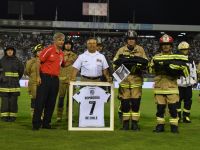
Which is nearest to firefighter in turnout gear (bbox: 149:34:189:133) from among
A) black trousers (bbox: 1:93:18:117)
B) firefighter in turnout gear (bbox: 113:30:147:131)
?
firefighter in turnout gear (bbox: 113:30:147:131)

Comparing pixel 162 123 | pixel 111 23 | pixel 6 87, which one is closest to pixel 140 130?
pixel 162 123

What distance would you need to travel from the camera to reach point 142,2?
53.8 metres

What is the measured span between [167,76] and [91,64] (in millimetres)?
1743

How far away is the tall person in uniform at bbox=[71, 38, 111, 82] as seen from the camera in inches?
440

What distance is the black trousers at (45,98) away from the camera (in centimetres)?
1098

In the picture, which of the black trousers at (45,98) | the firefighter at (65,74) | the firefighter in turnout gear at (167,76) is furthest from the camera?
the firefighter at (65,74)

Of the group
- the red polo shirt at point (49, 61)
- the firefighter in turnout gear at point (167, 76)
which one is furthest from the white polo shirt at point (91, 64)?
→ the firefighter in turnout gear at point (167, 76)

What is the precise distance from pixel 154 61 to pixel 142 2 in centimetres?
4372

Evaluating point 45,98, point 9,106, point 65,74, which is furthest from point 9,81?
point 45,98

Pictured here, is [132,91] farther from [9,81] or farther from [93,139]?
[9,81]

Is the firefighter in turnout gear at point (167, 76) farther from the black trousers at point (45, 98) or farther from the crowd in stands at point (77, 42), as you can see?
the crowd in stands at point (77, 42)

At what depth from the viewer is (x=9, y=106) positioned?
Result: 1341cm

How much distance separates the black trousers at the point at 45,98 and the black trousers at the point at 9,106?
2.27m

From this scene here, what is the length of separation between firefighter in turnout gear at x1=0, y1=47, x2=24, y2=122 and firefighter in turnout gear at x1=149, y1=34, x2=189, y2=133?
173 inches
